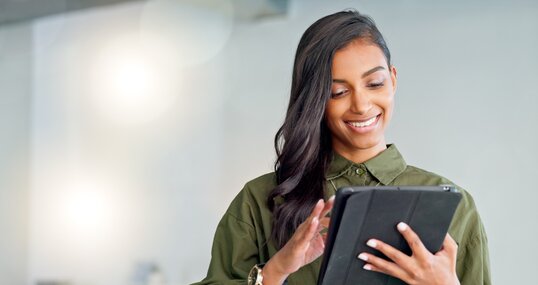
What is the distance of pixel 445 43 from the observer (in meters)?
3.26

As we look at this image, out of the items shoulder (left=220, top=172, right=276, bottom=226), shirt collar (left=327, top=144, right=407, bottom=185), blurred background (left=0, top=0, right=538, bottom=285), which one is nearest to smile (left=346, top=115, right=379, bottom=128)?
shirt collar (left=327, top=144, right=407, bottom=185)

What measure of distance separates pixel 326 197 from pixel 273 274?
0.28m

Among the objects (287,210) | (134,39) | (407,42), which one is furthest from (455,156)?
(134,39)

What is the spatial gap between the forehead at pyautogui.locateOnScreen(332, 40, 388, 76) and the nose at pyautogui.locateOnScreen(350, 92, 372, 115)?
46 mm

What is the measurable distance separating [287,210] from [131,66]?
327 cm

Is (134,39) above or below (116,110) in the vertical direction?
above

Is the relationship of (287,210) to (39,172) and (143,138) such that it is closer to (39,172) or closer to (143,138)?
(143,138)

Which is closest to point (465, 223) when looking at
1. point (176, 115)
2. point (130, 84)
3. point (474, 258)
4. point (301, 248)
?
point (474, 258)

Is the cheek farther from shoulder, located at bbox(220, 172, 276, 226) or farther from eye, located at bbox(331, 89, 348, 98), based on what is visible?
shoulder, located at bbox(220, 172, 276, 226)

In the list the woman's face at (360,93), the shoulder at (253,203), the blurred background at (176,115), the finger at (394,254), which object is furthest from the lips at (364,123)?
the blurred background at (176,115)

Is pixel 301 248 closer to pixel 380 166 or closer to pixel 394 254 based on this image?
pixel 394 254

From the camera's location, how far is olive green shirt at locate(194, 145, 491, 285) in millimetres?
1430

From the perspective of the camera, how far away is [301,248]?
3.91ft

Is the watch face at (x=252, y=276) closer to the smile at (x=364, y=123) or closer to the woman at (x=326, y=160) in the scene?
the woman at (x=326, y=160)
